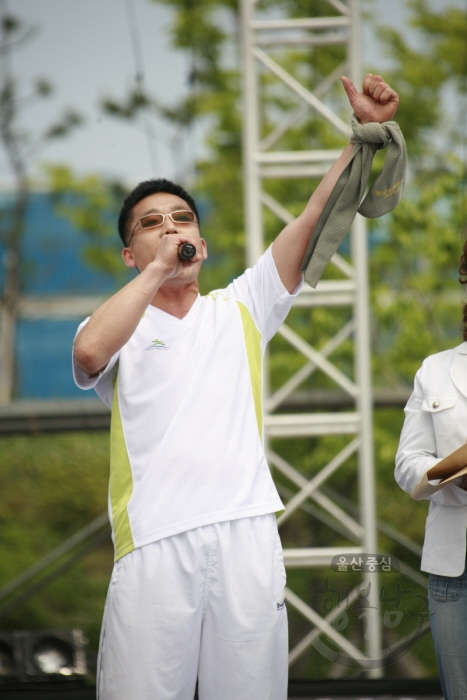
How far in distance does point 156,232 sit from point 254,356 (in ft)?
1.05

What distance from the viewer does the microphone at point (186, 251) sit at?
153cm

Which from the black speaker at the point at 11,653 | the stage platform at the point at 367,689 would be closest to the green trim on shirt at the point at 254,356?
the stage platform at the point at 367,689

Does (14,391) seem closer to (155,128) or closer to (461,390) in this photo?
(155,128)

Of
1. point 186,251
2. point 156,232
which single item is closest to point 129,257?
point 156,232

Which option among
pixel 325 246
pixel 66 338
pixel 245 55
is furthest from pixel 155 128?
pixel 325 246

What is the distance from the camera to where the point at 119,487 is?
1.54 meters

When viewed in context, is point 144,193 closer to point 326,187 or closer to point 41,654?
point 326,187

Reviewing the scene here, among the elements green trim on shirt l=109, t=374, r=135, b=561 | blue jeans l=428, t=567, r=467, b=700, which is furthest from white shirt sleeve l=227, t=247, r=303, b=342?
blue jeans l=428, t=567, r=467, b=700

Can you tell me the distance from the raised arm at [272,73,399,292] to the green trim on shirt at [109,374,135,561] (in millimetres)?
422

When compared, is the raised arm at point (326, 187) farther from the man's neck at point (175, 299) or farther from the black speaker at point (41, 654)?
the black speaker at point (41, 654)

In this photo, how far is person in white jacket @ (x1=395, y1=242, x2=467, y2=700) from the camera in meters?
1.61

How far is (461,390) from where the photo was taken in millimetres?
1686

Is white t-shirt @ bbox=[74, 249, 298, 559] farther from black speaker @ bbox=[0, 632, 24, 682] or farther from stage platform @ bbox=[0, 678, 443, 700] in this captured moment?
black speaker @ bbox=[0, 632, 24, 682]

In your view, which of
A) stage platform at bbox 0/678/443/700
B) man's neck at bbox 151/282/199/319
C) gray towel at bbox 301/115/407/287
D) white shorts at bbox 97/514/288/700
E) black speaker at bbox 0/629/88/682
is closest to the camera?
white shorts at bbox 97/514/288/700
